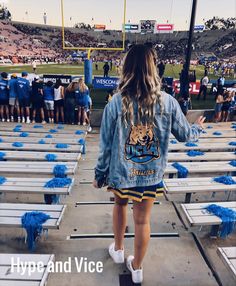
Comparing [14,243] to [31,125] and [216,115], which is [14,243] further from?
[216,115]

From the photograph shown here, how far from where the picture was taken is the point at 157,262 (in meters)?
2.63

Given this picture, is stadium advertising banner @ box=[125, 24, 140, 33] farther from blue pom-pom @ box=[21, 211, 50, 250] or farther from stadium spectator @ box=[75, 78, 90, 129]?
blue pom-pom @ box=[21, 211, 50, 250]

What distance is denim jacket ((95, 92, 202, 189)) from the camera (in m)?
1.82

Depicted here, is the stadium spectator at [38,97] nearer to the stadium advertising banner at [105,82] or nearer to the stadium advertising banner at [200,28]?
the stadium advertising banner at [105,82]

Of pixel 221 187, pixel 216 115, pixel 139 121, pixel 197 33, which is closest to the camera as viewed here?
pixel 139 121

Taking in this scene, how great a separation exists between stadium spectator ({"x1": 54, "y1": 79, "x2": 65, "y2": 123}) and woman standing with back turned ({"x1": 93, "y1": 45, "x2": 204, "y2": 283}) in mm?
5885

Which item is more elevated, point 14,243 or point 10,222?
point 10,222

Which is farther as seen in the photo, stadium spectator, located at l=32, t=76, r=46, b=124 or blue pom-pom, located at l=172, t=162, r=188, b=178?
stadium spectator, located at l=32, t=76, r=46, b=124

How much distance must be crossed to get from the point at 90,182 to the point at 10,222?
196cm

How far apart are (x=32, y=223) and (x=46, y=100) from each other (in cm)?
552

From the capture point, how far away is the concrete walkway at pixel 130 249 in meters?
2.43

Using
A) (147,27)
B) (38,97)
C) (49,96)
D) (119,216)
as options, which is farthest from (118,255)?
(147,27)

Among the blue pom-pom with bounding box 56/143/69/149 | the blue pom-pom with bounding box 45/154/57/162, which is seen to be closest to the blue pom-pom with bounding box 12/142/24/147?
the blue pom-pom with bounding box 56/143/69/149

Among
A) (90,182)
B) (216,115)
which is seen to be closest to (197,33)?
(216,115)
